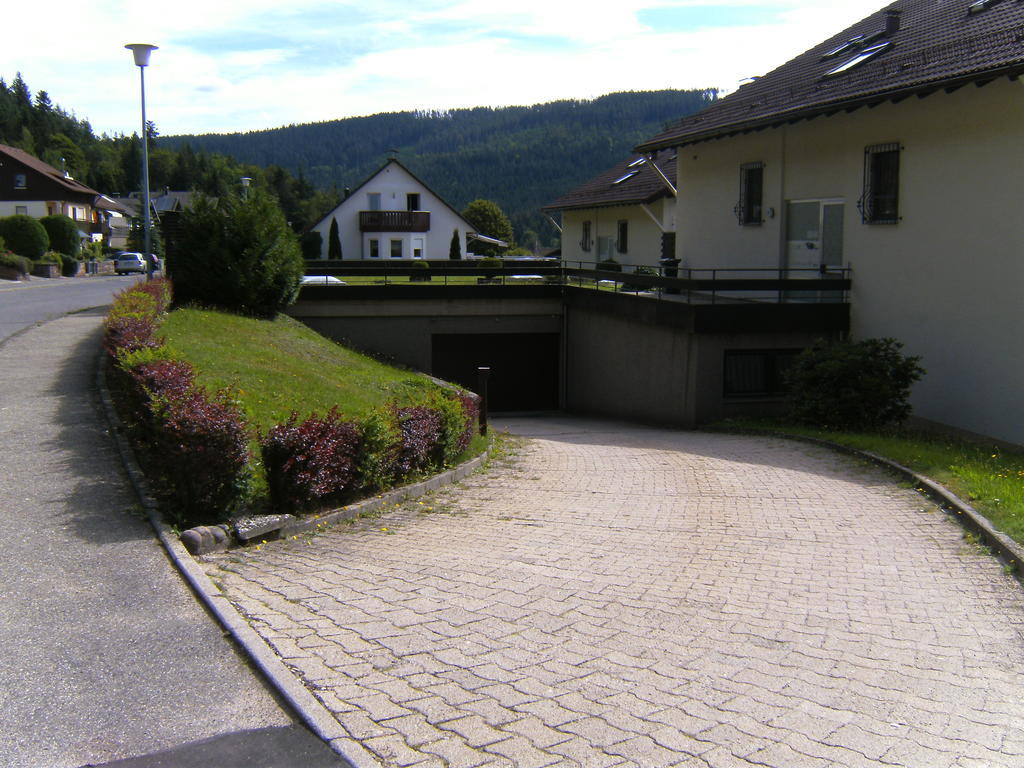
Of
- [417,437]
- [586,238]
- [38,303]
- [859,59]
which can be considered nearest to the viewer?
[417,437]

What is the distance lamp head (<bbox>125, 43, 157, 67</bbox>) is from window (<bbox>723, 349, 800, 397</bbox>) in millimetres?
15274

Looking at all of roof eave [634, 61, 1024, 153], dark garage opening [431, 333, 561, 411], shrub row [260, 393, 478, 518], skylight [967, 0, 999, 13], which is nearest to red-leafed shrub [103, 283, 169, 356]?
shrub row [260, 393, 478, 518]

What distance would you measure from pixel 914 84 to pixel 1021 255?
127 inches

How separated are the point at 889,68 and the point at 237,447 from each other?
47.4 ft

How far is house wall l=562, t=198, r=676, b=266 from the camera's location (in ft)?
112

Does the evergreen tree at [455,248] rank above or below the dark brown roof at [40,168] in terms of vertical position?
A: below

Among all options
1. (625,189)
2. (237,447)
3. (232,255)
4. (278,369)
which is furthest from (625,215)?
(237,447)

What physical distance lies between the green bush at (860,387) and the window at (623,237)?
72.0 feet

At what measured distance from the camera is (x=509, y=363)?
26.9m

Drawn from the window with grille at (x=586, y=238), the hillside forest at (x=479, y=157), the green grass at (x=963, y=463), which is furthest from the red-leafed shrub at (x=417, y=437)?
the hillside forest at (x=479, y=157)

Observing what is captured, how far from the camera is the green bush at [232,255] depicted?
70.8 ft

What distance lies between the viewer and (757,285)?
18484 millimetres

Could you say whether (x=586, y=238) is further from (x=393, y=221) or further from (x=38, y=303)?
(x=393, y=221)

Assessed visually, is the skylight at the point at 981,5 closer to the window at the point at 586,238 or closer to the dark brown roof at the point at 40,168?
the window at the point at 586,238
